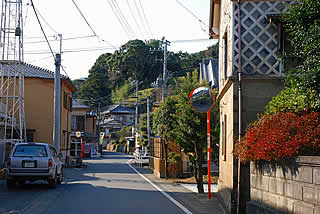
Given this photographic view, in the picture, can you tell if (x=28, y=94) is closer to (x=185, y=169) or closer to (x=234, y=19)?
(x=185, y=169)

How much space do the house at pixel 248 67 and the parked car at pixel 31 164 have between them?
749cm

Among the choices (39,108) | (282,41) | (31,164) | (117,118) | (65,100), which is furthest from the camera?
(117,118)

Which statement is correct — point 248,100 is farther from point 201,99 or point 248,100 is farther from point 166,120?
point 166,120

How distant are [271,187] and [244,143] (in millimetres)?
1364

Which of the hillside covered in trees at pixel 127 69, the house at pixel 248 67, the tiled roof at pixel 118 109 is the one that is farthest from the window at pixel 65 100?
the tiled roof at pixel 118 109

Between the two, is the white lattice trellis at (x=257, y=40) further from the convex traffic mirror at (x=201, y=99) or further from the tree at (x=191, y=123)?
the tree at (x=191, y=123)

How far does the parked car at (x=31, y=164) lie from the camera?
15.5 meters

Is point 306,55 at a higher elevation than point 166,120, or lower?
higher

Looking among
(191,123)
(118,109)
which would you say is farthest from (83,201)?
(118,109)

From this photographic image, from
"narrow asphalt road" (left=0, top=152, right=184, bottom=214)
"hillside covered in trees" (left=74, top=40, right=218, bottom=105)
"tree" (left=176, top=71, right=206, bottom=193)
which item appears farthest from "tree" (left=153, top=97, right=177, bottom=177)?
"hillside covered in trees" (left=74, top=40, right=218, bottom=105)

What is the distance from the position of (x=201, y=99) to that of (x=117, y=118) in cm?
8199

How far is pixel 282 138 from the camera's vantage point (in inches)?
313

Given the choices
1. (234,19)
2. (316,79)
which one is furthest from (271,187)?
(234,19)

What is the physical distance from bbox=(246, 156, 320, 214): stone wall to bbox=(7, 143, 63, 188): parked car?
9.05m
